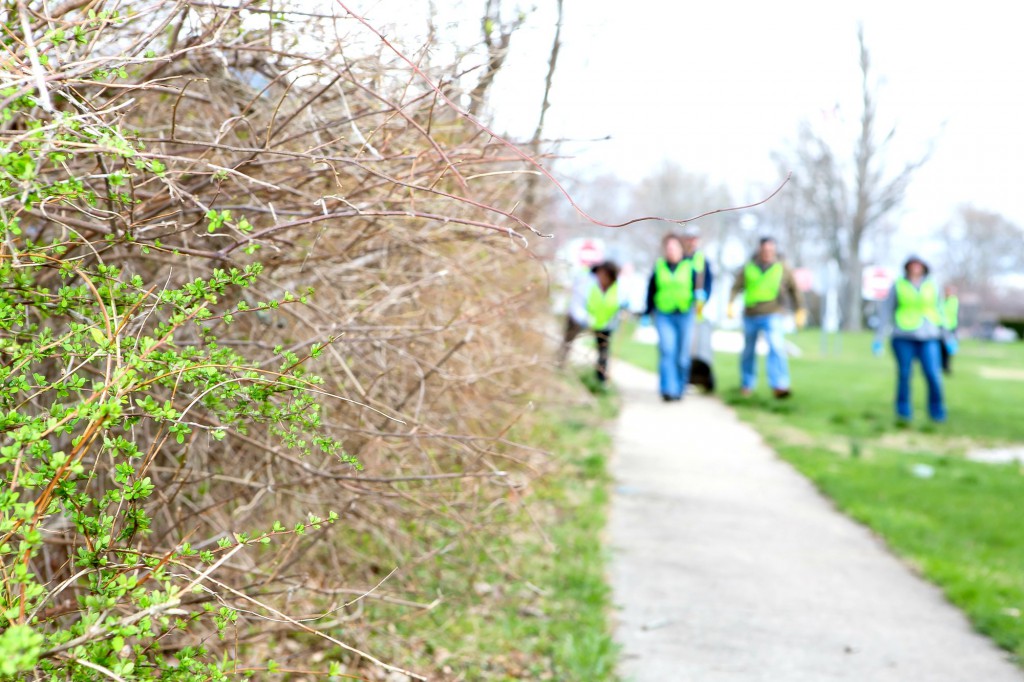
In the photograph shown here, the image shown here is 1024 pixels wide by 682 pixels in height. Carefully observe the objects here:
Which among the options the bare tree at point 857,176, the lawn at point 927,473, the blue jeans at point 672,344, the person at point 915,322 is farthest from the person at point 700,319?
the bare tree at point 857,176

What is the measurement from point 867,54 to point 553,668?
133ft

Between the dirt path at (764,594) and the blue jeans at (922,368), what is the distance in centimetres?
344

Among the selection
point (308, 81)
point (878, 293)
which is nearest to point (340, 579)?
point (308, 81)

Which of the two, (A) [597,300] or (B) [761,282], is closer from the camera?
(B) [761,282]

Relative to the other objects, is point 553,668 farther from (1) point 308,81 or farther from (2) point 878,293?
(2) point 878,293

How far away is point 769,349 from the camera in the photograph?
1248 cm

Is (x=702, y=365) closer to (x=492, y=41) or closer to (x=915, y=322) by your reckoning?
(x=915, y=322)

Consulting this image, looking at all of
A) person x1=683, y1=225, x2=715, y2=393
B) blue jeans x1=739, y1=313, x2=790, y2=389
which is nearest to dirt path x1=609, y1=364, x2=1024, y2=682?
person x1=683, y1=225, x2=715, y2=393

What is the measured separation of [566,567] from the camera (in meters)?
5.60

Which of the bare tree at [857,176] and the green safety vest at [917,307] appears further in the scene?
the bare tree at [857,176]

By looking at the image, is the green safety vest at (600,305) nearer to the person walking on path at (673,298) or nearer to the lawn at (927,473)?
the person walking on path at (673,298)

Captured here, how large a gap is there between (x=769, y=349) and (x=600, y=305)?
2.00m

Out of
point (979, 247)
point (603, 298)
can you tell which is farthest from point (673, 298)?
point (979, 247)

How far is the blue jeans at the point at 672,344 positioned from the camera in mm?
11008
